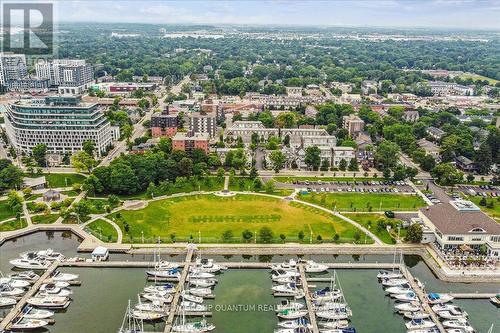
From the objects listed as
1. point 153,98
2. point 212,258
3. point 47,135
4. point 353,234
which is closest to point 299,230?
point 353,234

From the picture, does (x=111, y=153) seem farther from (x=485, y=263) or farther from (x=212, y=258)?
(x=485, y=263)

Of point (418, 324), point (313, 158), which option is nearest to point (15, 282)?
point (418, 324)

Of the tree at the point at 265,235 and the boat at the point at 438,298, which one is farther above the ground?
the tree at the point at 265,235

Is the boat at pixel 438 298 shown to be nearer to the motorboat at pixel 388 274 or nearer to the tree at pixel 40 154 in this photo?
the motorboat at pixel 388 274

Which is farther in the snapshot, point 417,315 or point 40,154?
point 40,154

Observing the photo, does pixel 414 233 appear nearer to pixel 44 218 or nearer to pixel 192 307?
pixel 192 307

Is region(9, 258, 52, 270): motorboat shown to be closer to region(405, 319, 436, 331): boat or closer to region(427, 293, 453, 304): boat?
region(405, 319, 436, 331): boat

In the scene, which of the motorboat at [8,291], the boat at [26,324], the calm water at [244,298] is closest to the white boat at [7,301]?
the motorboat at [8,291]
